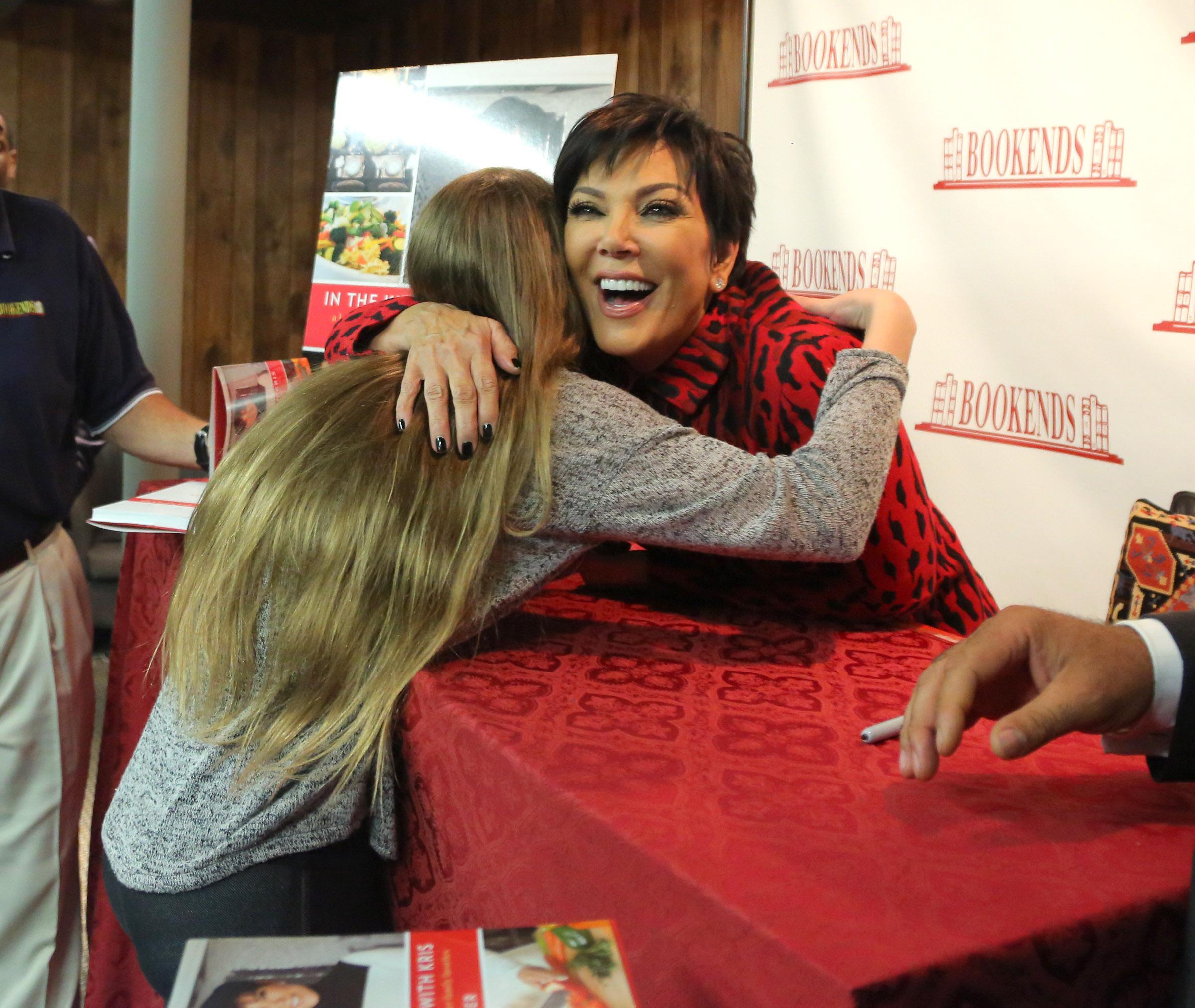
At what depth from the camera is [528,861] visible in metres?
0.86

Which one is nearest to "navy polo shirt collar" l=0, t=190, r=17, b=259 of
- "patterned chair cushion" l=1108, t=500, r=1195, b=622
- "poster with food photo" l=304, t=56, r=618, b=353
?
"poster with food photo" l=304, t=56, r=618, b=353

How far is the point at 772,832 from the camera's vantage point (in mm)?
757

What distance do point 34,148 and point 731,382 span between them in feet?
17.5

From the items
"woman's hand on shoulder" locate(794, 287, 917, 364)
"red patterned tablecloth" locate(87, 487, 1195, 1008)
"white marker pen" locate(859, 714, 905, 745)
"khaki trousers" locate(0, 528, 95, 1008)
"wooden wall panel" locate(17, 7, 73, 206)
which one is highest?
"wooden wall panel" locate(17, 7, 73, 206)

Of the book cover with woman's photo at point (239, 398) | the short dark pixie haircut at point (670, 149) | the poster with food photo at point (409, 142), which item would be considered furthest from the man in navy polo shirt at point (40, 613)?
the poster with food photo at point (409, 142)

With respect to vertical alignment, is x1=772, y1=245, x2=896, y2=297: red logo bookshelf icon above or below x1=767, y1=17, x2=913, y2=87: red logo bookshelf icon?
below

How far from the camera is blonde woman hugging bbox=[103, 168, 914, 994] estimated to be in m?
1.06

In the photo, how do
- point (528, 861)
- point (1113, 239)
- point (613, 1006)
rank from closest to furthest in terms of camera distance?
1. point (613, 1006)
2. point (528, 861)
3. point (1113, 239)

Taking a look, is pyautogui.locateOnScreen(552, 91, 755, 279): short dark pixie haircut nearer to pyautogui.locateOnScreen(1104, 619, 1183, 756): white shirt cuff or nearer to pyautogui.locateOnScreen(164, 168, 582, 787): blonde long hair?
pyautogui.locateOnScreen(164, 168, 582, 787): blonde long hair

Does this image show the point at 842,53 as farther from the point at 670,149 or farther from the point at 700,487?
the point at 700,487

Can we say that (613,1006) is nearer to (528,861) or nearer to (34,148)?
(528,861)

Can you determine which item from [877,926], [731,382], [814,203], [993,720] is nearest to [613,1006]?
[877,926]

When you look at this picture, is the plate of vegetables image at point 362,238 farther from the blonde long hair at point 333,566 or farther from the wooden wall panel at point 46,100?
the wooden wall panel at point 46,100

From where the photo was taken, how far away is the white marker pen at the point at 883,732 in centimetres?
92
